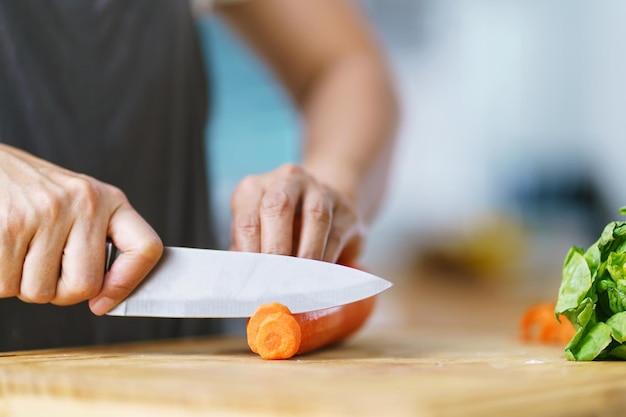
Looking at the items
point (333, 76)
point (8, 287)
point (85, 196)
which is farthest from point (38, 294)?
point (333, 76)

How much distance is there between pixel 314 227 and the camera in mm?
1202

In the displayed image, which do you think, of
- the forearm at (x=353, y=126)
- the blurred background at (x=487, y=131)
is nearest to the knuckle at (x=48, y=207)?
the forearm at (x=353, y=126)

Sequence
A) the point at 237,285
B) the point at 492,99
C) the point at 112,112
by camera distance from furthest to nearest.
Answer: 1. the point at 492,99
2. the point at 112,112
3. the point at 237,285

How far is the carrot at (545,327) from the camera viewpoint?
1377 millimetres

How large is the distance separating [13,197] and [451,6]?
4318mm

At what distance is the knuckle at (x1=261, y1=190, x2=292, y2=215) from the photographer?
118 cm

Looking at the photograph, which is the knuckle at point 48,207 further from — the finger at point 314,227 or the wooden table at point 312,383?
the finger at point 314,227

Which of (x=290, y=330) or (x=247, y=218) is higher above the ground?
(x=247, y=218)

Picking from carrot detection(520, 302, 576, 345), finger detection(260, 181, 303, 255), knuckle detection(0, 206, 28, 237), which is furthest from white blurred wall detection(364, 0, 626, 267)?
knuckle detection(0, 206, 28, 237)

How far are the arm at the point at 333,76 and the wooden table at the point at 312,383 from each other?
57cm

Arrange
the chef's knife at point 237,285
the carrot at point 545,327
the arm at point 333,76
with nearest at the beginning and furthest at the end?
1. the chef's knife at point 237,285
2. the carrot at point 545,327
3. the arm at point 333,76

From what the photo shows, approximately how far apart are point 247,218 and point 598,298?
514mm

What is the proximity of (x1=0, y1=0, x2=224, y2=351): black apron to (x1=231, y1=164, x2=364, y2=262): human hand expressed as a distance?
434 mm

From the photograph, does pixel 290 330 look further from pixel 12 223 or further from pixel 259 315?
pixel 12 223
